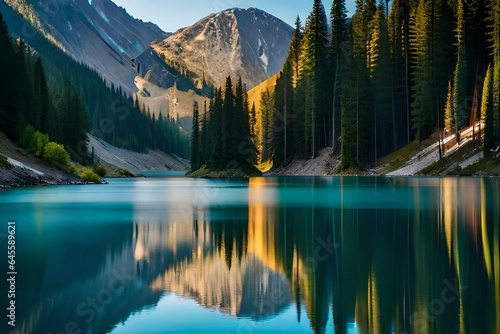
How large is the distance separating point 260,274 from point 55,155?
221 feet

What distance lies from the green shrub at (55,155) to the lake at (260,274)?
49.0 m

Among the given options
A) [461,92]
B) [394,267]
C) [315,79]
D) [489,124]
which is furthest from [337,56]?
[394,267]

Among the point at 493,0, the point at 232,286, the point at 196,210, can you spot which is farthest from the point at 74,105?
the point at 232,286

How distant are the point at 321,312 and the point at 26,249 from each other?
11.8 m

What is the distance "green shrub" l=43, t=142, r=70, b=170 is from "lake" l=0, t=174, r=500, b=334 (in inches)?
1931

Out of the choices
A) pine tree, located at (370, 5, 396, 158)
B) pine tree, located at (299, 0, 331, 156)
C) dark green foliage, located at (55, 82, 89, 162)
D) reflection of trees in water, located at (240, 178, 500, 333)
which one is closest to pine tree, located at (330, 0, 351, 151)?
pine tree, located at (299, 0, 331, 156)

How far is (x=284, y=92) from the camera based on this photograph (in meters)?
122

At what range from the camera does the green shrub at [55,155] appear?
3002 inches

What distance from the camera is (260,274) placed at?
1533cm

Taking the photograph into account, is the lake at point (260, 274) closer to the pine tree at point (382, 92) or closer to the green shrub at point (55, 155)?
the green shrub at point (55, 155)

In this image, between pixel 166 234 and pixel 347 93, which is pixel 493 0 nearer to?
pixel 347 93

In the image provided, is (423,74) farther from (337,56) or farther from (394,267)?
(394,267)

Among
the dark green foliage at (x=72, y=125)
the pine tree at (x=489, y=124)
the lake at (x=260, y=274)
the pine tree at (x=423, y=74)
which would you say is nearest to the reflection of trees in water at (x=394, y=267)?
the lake at (x=260, y=274)

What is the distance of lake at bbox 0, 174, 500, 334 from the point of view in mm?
10961
